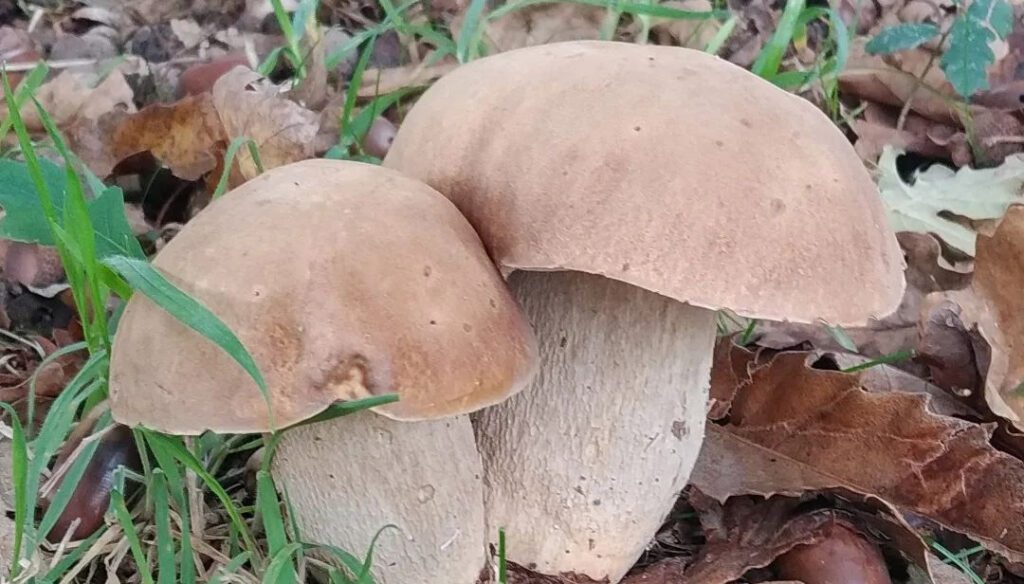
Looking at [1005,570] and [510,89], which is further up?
[510,89]

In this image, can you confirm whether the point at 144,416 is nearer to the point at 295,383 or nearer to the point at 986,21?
the point at 295,383

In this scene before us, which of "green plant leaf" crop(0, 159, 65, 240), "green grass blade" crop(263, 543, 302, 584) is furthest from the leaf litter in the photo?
"green grass blade" crop(263, 543, 302, 584)

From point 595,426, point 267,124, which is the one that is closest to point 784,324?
point 595,426

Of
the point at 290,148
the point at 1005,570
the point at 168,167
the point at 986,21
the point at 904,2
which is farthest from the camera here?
the point at 904,2

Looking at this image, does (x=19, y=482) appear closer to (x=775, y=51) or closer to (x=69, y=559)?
(x=69, y=559)

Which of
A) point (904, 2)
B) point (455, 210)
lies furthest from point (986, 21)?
point (455, 210)

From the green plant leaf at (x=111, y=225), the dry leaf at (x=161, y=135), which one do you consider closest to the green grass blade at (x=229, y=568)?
the green plant leaf at (x=111, y=225)

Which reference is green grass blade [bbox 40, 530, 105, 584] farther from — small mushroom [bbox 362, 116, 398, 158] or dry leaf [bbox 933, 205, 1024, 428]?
dry leaf [bbox 933, 205, 1024, 428]
